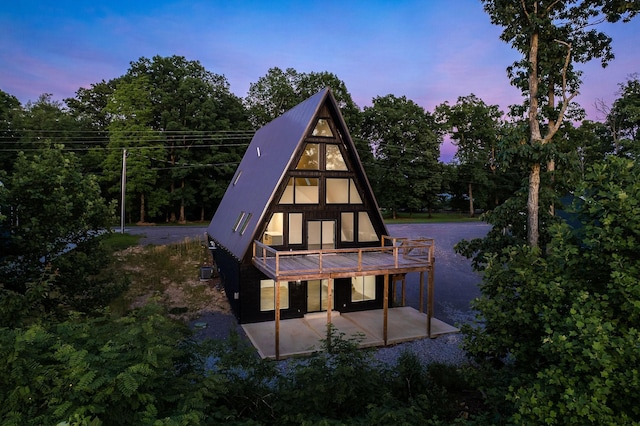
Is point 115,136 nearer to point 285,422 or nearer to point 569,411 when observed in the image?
point 285,422

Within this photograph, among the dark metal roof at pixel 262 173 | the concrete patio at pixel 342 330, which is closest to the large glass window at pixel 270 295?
the concrete patio at pixel 342 330

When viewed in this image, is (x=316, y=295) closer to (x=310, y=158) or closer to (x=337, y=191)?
(x=337, y=191)

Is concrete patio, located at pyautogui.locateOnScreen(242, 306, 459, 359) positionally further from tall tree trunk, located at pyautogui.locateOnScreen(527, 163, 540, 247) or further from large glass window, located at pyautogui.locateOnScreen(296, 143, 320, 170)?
large glass window, located at pyautogui.locateOnScreen(296, 143, 320, 170)

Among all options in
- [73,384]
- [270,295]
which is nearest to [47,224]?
[270,295]

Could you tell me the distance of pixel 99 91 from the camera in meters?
46.6

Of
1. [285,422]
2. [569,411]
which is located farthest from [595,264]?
[285,422]

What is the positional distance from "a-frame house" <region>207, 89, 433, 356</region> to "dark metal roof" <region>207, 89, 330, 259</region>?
0.08 meters

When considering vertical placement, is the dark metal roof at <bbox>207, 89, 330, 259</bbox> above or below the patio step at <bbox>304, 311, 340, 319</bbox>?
above

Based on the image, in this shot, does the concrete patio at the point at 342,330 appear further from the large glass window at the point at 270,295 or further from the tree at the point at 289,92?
the tree at the point at 289,92

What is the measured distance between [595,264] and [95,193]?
1246cm

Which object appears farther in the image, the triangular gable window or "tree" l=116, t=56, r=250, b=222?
"tree" l=116, t=56, r=250, b=222

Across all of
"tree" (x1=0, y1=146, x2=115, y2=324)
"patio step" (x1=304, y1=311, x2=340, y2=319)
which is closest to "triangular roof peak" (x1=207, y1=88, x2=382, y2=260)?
"patio step" (x1=304, y1=311, x2=340, y2=319)

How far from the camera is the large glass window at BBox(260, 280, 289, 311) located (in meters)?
13.9

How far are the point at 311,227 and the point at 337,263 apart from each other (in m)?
2.60
